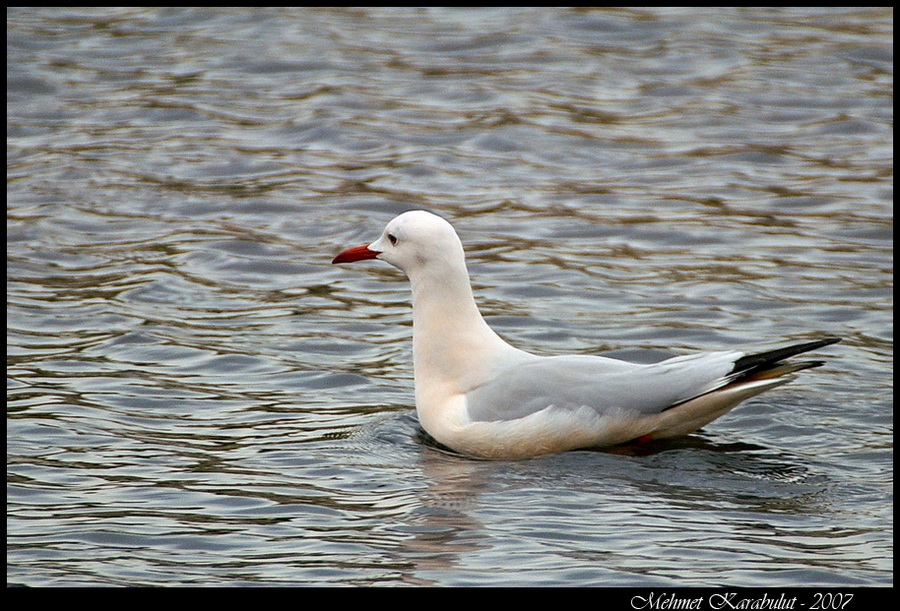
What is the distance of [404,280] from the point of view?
33.2ft

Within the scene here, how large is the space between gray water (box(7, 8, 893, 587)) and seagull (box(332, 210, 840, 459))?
0.48 ft

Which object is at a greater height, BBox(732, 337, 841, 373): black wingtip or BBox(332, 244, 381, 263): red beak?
BBox(332, 244, 381, 263): red beak

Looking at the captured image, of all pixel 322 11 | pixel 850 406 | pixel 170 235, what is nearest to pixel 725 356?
pixel 850 406

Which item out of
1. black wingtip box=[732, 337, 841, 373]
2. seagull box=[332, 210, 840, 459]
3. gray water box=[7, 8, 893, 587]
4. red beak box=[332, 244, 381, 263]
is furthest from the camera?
red beak box=[332, 244, 381, 263]

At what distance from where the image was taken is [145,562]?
5566 millimetres

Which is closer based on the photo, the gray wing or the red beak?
the gray wing

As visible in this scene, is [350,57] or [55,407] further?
[350,57]

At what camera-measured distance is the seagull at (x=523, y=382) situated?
6.67 meters

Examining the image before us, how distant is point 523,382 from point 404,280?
3.35m

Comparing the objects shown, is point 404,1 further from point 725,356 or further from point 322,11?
point 725,356

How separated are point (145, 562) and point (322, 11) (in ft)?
38.2

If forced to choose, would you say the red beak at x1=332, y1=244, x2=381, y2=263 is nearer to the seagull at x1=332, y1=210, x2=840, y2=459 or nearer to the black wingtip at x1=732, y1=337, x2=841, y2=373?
the seagull at x1=332, y1=210, x2=840, y2=459

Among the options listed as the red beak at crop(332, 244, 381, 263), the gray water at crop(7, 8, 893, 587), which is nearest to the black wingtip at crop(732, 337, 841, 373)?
the gray water at crop(7, 8, 893, 587)

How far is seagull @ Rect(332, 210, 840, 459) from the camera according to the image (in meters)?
6.67
